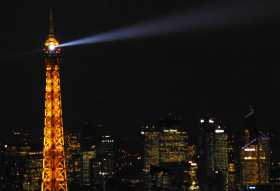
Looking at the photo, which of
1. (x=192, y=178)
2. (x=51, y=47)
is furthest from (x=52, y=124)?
(x=192, y=178)

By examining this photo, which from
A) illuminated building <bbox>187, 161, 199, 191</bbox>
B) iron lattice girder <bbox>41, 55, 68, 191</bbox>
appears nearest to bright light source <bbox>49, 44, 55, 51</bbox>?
iron lattice girder <bbox>41, 55, 68, 191</bbox>

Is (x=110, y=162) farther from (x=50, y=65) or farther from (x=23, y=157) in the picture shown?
(x=50, y=65)

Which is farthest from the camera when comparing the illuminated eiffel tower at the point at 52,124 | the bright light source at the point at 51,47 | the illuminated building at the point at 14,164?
the illuminated building at the point at 14,164

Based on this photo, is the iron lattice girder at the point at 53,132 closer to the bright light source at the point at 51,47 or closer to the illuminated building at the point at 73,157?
the bright light source at the point at 51,47

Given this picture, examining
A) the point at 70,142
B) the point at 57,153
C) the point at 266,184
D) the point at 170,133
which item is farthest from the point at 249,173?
the point at 57,153

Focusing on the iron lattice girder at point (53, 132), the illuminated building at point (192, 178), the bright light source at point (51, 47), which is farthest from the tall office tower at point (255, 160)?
the bright light source at point (51, 47)

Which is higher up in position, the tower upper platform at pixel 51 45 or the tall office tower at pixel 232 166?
the tower upper platform at pixel 51 45

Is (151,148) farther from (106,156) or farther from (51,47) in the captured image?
(51,47)
